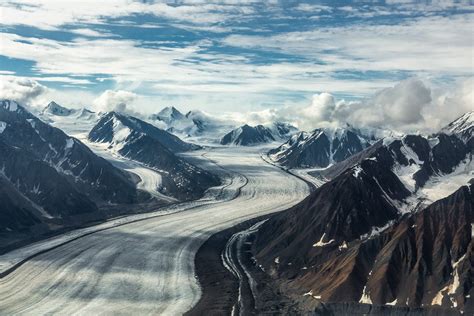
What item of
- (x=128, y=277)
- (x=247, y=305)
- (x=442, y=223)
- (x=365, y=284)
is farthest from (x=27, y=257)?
(x=442, y=223)

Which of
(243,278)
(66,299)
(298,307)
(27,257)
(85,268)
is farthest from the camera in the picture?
(27,257)

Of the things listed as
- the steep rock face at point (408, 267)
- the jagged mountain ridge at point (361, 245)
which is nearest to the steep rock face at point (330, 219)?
the jagged mountain ridge at point (361, 245)

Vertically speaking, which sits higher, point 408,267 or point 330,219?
point 408,267

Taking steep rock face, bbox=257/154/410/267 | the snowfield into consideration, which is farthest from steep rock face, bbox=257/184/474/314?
the snowfield

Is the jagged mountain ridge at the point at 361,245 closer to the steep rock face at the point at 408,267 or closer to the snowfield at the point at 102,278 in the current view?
the steep rock face at the point at 408,267

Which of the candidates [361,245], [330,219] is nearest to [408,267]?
[361,245]

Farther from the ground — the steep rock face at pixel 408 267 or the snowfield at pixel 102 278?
the steep rock face at pixel 408 267

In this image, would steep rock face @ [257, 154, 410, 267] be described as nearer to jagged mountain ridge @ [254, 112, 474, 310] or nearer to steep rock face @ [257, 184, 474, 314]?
jagged mountain ridge @ [254, 112, 474, 310]

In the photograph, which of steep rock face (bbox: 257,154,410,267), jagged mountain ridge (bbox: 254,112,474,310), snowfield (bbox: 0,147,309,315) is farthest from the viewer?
steep rock face (bbox: 257,154,410,267)

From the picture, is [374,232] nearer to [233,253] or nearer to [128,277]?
[233,253]

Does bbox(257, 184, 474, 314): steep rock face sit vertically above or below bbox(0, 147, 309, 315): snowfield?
above

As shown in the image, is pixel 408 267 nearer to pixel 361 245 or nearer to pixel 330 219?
pixel 361 245
